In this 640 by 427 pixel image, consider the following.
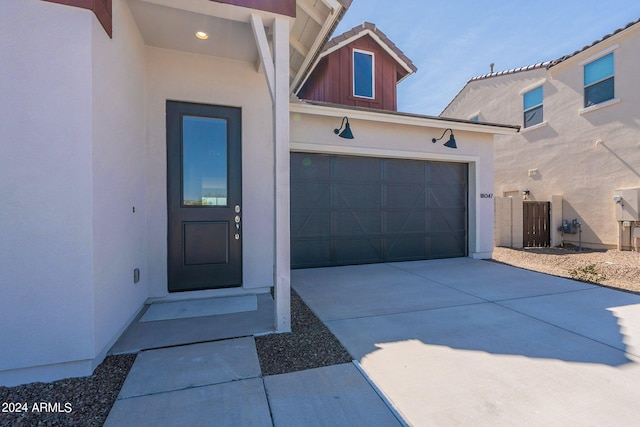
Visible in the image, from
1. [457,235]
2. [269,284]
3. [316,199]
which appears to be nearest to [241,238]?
[269,284]

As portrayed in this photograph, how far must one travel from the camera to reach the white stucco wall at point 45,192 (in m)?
1.94

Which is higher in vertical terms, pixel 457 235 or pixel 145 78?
pixel 145 78

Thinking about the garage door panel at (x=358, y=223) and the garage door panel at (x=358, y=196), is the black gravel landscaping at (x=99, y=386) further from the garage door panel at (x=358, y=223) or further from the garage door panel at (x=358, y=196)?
the garage door panel at (x=358, y=196)

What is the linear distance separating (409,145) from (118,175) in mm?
5015

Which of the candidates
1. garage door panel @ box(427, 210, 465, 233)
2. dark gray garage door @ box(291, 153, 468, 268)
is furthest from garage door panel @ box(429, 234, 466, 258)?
garage door panel @ box(427, 210, 465, 233)

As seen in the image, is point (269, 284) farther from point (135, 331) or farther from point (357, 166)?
point (357, 166)

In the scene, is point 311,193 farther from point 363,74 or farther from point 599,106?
point 599,106

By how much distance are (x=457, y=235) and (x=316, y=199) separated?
3.41 metres

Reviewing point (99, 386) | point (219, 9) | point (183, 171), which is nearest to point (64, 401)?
point (99, 386)

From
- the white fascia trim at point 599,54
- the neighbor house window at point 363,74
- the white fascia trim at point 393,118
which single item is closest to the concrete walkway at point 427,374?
the white fascia trim at point 393,118

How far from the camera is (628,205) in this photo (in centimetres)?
721

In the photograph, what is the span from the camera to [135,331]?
2803 mm

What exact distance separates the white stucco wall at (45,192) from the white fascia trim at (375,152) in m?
3.28

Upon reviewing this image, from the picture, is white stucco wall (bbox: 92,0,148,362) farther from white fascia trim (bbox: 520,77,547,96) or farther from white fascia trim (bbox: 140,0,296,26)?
white fascia trim (bbox: 520,77,547,96)
